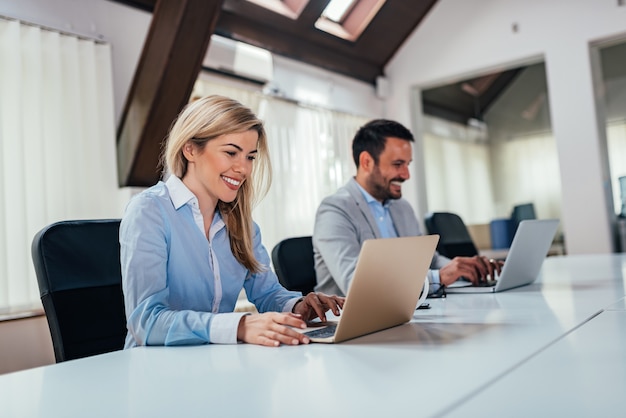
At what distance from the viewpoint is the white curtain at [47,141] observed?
283 centimetres

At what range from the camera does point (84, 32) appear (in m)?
3.25

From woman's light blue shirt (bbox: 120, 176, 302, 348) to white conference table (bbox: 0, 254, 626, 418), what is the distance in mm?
62

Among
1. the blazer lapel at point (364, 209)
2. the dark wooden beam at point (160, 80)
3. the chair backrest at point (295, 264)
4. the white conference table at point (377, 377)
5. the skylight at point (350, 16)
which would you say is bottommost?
the white conference table at point (377, 377)

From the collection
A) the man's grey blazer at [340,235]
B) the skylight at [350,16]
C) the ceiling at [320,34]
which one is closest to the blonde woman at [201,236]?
the man's grey blazer at [340,235]

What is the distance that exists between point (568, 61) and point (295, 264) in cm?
356

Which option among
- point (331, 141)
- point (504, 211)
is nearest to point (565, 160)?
point (504, 211)

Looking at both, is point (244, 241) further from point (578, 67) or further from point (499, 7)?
point (499, 7)

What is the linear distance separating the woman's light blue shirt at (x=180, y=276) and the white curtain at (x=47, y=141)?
1624mm

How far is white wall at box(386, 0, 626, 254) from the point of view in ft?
15.1

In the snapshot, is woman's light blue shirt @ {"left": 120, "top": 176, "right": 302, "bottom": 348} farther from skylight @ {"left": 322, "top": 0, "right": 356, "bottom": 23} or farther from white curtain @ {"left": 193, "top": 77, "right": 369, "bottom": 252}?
skylight @ {"left": 322, "top": 0, "right": 356, "bottom": 23}

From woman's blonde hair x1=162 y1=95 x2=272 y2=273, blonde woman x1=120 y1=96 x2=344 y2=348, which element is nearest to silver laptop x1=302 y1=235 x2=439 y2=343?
blonde woman x1=120 y1=96 x2=344 y2=348

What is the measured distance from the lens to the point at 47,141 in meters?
3.01

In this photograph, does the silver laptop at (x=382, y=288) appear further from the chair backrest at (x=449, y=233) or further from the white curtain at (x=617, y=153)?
the white curtain at (x=617, y=153)

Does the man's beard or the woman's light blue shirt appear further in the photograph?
the man's beard
